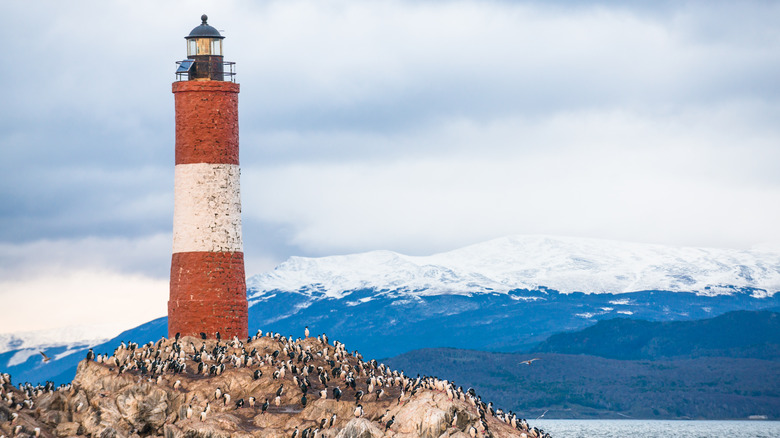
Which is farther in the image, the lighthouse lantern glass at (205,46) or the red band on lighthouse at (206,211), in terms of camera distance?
the lighthouse lantern glass at (205,46)

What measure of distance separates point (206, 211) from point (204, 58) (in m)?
8.93

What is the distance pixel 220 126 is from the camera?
69.0 metres

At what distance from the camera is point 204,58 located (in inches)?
2773

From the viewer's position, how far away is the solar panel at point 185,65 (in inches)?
2739

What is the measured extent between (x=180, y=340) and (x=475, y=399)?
16.8 meters

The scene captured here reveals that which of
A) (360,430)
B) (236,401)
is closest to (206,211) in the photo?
(236,401)

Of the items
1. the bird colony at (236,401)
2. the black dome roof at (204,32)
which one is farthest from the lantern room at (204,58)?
the bird colony at (236,401)

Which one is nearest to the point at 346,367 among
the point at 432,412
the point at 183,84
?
the point at 432,412

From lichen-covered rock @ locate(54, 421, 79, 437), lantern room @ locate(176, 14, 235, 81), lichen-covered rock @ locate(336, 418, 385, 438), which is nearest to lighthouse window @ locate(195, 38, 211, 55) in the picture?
lantern room @ locate(176, 14, 235, 81)

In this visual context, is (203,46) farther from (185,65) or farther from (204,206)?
(204,206)

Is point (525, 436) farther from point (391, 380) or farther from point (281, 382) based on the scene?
point (281, 382)

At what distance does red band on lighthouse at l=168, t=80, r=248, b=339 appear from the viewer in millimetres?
68625

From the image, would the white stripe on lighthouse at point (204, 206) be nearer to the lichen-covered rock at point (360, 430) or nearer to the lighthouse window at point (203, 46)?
the lighthouse window at point (203, 46)

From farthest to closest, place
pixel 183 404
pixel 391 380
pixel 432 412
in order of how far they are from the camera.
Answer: pixel 391 380 → pixel 183 404 → pixel 432 412
